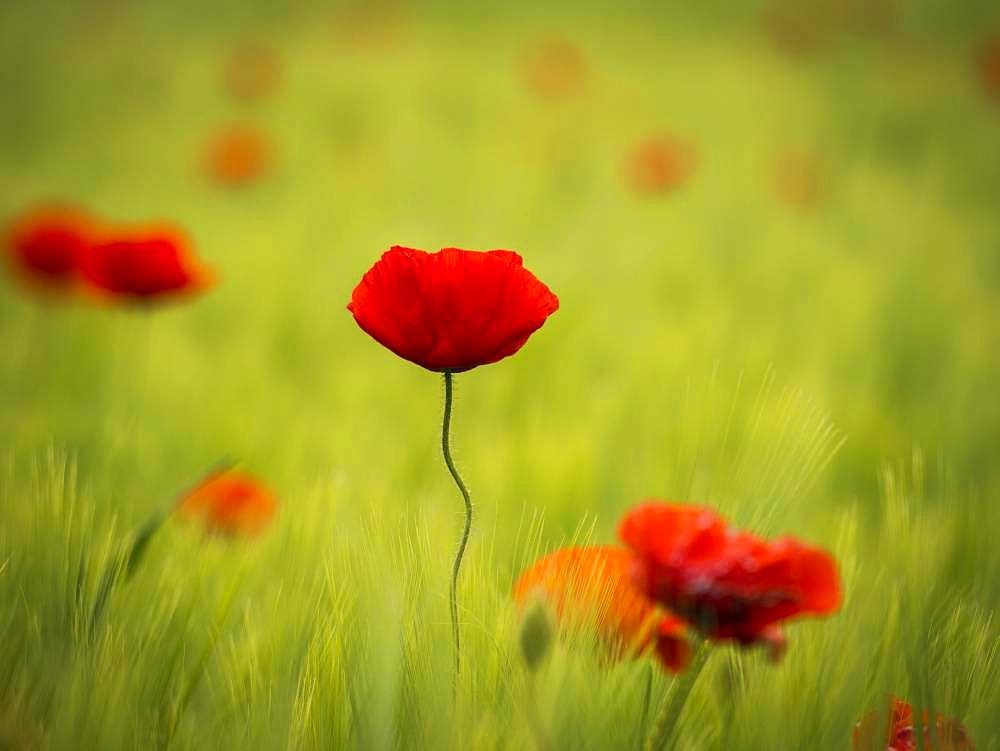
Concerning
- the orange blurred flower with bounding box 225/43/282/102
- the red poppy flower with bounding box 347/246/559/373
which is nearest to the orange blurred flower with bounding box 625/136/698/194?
the orange blurred flower with bounding box 225/43/282/102

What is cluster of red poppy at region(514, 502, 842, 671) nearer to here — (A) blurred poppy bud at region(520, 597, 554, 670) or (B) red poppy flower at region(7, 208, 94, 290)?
(A) blurred poppy bud at region(520, 597, 554, 670)

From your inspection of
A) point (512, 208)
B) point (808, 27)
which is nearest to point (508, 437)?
point (512, 208)

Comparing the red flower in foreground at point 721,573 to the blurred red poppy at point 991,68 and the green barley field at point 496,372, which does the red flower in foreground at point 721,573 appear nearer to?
the green barley field at point 496,372

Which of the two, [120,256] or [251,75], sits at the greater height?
[251,75]

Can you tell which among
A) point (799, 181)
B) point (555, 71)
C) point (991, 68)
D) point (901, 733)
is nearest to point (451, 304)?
point (901, 733)

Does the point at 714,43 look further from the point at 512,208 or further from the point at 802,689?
the point at 802,689

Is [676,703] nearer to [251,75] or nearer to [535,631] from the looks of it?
[535,631]
